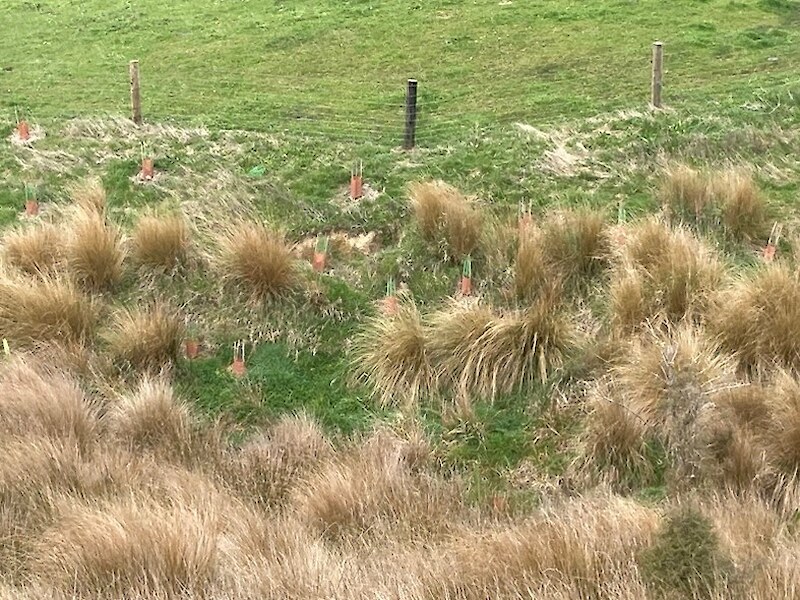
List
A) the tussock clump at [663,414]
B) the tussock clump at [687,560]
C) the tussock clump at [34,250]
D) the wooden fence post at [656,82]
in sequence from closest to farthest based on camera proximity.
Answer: the tussock clump at [687,560]
the tussock clump at [663,414]
the tussock clump at [34,250]
the wooden fence post at [656,82]

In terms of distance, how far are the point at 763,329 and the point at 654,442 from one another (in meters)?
1.26

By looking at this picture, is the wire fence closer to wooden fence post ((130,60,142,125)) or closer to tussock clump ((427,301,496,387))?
wooden fence post ((130,60,142,125))

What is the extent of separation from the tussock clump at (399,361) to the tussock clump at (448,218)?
1184 mm

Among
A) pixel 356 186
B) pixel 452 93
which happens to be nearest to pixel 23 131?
pixel 356 186

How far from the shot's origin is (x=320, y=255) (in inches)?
305

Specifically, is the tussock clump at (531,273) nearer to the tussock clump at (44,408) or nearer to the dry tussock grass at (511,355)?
the dry tussock grass at (511,355)

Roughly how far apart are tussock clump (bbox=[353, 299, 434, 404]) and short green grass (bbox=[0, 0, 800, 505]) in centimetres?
17

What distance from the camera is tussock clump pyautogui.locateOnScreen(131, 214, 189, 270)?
770 cm

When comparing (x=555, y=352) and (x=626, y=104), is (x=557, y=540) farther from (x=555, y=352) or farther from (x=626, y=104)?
(x=626, y=104)

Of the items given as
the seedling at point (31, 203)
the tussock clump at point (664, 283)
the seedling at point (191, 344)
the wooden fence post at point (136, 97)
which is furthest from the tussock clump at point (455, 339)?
the wooden fence post at point (136, 97)

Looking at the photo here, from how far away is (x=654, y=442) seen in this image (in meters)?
5.38

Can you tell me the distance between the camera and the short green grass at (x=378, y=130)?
675cm

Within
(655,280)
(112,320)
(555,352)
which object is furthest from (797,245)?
(112,320)

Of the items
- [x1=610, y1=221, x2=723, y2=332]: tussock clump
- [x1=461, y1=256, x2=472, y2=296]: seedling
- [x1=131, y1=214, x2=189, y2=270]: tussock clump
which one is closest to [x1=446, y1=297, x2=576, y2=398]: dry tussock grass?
[x1=610, y1=221, x2=723, y2=332]: tussock clump
